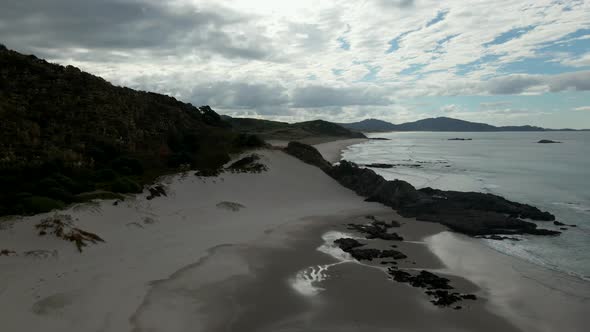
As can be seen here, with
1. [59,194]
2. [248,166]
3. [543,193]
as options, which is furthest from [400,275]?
[543,193]

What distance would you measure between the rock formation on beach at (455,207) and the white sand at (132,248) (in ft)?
7.92

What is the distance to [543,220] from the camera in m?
27.9

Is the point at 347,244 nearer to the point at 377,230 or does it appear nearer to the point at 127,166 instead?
the point at 377,230

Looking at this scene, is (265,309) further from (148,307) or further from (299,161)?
(299,161)

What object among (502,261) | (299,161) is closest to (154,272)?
(502,261)

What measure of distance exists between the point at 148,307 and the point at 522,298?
519 inches

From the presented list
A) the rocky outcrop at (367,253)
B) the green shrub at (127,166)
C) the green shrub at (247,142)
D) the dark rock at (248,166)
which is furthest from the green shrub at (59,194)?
the green shrub at (247,142)

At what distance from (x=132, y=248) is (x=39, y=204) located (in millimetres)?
4768

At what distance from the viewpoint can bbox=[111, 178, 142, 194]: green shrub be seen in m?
22.5

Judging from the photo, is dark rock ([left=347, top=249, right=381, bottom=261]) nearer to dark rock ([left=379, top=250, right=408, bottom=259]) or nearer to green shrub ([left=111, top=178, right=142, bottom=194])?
dark rock ([left=379, top=250, right=408, bottom=259])

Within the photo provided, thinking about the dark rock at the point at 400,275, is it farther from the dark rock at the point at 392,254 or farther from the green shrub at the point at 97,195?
the green shrub at the point at 97,195

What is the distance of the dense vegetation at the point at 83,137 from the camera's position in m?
22.1

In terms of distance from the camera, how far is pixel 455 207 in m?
28.1

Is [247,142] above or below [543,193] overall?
above
